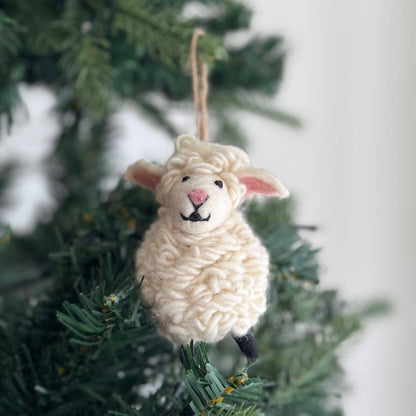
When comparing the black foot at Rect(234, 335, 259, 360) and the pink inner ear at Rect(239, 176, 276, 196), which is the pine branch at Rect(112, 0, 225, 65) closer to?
the pink inner ear at Rect(239, 176, 276, 196)

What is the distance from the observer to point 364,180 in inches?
41.7

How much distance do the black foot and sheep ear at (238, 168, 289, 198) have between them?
0.10 metres

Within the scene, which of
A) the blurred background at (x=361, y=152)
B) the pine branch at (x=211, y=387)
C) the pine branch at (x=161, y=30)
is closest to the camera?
the pine branch at (x=211, y=387)

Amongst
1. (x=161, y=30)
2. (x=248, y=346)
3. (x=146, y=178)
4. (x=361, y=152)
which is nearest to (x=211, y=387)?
(x=248, y=346)

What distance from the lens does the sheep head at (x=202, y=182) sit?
32 centimetres

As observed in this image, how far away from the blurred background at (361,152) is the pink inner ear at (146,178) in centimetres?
61

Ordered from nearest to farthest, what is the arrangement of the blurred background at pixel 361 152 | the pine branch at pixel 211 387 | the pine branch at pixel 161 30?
the pine branch at pixel 211 387 < the pine branch at pixel 161 30 < the blurred background at pixel 361 152

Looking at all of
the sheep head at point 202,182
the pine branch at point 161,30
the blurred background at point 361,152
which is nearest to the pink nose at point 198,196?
the sheep head at point 202,182

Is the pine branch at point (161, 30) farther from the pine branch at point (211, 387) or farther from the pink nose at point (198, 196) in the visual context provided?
the pine branch at point (211, 387)

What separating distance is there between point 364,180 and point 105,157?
0.66 metres

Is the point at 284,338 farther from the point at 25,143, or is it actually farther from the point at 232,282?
the point at 25,143

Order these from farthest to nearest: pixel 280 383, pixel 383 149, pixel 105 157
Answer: pixel 383 149, pixel 105 157, pixel 280 383

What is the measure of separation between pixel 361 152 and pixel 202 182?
81 centimetres

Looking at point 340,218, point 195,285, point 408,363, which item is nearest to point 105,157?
point 195,285
